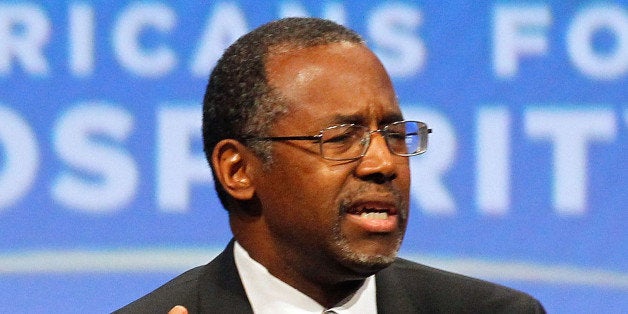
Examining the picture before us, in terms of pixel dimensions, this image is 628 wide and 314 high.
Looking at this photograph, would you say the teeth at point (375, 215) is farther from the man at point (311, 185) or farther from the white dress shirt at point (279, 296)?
the white dress shirt at point (279, 296)

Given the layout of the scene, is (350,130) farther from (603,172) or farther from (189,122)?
(603,172)

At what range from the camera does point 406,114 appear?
3.25 meters

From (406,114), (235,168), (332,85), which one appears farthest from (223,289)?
(406,114)

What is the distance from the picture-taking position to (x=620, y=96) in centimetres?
331

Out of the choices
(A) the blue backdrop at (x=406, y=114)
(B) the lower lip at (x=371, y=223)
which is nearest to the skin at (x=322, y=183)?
(B) the lower lip at (x=371, y=223)

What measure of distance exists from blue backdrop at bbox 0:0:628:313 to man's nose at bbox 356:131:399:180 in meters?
1.24

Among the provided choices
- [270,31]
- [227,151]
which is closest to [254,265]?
[227,151]

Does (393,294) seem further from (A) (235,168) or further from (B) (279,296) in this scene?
(A) (235,168)

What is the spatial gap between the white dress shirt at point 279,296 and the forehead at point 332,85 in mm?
299

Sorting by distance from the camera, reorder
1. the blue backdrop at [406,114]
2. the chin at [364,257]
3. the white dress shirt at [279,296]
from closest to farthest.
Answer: the chin at [364,257], the white dress shirt at [279,296], the blue backdrop at [406,114]

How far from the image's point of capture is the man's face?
200 cm

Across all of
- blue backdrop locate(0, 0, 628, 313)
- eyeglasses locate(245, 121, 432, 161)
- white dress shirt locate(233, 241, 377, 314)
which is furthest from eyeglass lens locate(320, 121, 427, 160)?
blue backdrop locate(0, 0, 628, 313)

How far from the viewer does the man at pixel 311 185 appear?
200cm

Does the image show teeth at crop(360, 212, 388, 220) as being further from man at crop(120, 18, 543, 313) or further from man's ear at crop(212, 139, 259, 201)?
man's ear at crop(212, 139, 259, 201)
